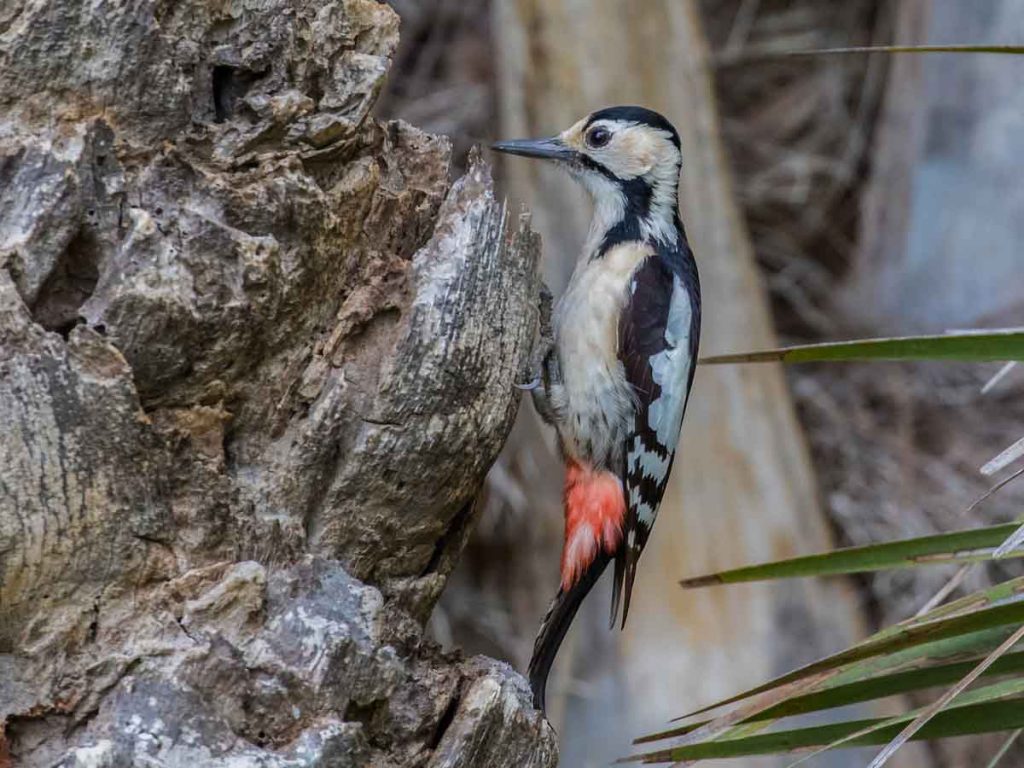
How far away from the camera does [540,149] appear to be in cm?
370

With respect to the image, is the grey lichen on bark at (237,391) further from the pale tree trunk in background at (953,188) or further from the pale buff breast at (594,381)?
the pale tree trunk in background at (953,188)

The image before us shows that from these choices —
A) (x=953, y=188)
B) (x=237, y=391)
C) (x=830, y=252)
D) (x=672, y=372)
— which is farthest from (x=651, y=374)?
(x=830, y=252)

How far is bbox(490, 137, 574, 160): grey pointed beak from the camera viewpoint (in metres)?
3.57

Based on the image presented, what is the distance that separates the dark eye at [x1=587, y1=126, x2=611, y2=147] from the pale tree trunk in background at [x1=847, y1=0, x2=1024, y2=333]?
241 cm

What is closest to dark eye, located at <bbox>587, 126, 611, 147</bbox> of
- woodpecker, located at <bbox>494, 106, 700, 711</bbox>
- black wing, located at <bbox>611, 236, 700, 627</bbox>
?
woodpecker, located at <bbox>494, 106, 700, 711</bbox>

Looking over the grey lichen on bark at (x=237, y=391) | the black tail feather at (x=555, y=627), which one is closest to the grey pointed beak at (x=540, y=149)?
the black tail feather at (x=555, y=627)

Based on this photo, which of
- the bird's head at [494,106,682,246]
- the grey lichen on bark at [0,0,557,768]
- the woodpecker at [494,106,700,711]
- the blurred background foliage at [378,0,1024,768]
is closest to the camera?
the grey lichen on bark at [0,0,557,768]

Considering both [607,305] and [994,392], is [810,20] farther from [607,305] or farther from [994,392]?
[607,305]

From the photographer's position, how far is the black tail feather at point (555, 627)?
2809mm

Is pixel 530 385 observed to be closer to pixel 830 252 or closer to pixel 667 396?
pixel 667 396

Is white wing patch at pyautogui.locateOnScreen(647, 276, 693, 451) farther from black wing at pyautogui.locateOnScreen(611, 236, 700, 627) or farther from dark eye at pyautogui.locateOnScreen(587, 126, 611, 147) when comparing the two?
dark eye at pyautogui.locateOnScreen(587, 126, 611, 147)

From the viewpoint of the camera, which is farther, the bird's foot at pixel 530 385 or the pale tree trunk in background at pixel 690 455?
the pale tree trunk in background at pixel 690 455

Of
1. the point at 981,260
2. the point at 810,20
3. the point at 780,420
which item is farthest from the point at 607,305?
the point at 810,20

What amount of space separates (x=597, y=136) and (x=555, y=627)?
1.36 meters
